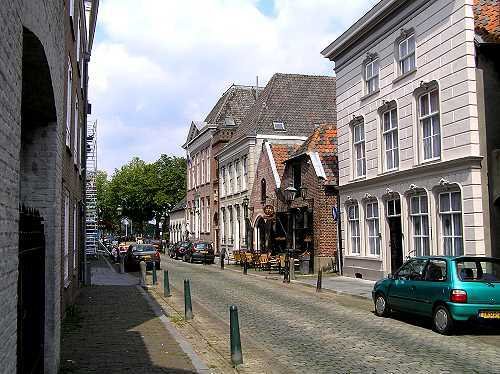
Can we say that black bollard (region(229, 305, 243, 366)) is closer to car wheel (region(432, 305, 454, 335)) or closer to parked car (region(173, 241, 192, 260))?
car wheel (region(432, 305, 454, 335))

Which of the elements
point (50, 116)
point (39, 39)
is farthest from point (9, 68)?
point (50, 116)

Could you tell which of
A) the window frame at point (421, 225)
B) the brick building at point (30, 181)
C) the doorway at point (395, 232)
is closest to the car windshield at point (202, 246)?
the doorway at point (395, 232)

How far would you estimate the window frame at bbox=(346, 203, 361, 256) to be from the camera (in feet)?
76.8

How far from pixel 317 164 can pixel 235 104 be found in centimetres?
2517

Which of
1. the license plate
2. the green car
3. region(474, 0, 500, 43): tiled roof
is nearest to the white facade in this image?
region(474, 0, 500, 43): tiled roof

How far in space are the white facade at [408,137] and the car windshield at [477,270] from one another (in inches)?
150

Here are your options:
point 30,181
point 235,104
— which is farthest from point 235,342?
point 235,104

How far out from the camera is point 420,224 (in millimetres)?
18578

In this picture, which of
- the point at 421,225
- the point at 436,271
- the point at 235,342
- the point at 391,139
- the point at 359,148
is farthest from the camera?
the point at 359,148

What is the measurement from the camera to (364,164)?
22594 millimetres

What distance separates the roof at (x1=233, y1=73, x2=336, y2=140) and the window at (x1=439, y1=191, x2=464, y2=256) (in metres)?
20.9

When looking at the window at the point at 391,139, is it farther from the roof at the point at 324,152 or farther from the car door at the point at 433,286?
the car door at the point at 433,286

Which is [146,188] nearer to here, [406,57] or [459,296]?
[406,57]

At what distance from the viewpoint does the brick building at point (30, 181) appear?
4.32m
